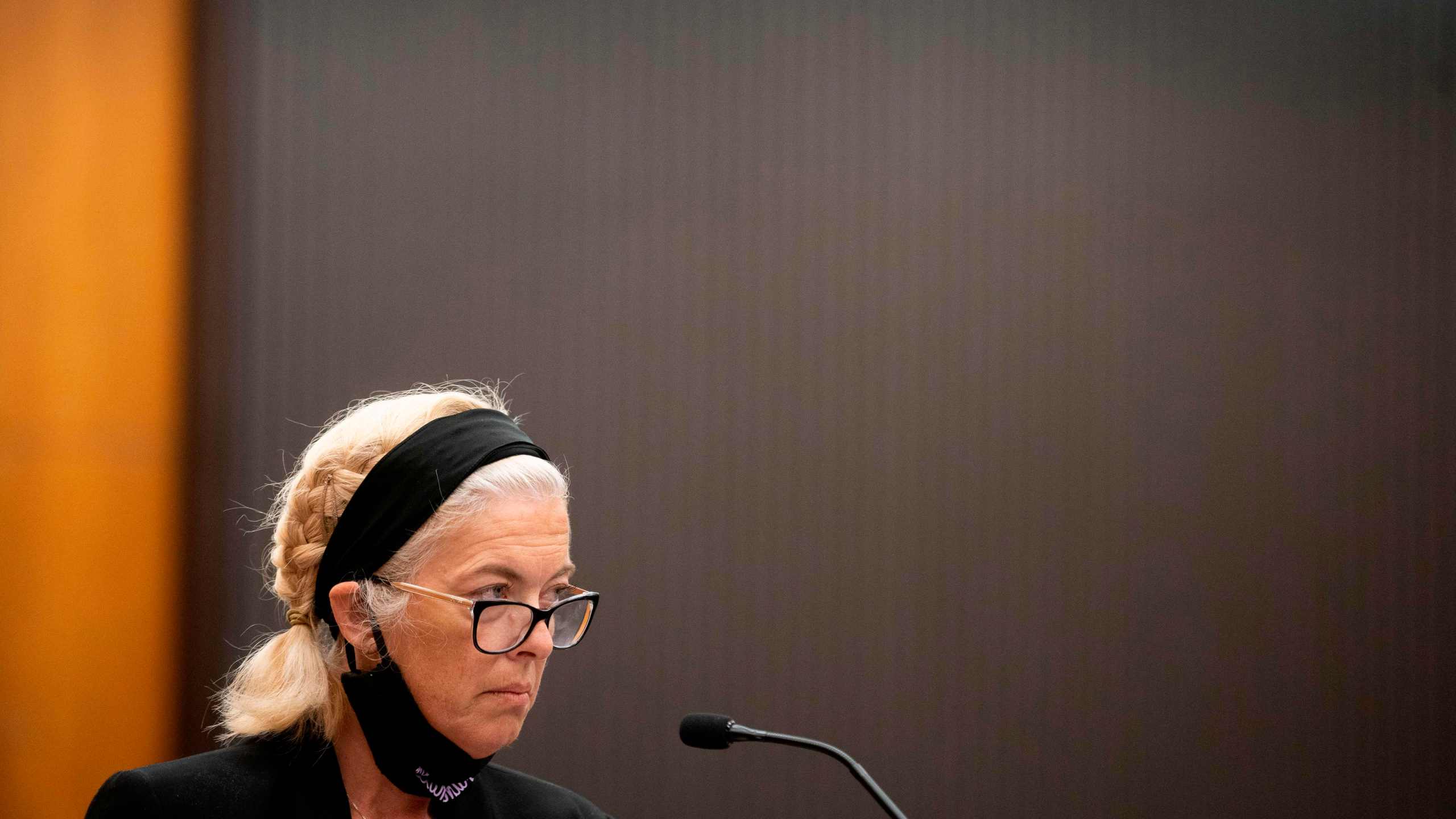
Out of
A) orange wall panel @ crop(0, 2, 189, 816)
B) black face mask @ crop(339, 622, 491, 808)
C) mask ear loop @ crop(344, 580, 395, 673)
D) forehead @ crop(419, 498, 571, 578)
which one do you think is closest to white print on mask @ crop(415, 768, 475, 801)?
black face mask @ crop(339, 622, 491, 808)

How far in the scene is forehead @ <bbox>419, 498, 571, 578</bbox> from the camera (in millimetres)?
1184

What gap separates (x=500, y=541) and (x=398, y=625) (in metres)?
0.14

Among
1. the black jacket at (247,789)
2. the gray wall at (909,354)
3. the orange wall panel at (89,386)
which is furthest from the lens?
the gray wall at (909,354)

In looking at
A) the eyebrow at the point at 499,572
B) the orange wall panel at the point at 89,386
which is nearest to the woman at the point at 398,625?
the eyebrow at the point at 499,572

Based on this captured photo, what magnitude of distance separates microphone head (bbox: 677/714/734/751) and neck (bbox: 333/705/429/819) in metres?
0.33

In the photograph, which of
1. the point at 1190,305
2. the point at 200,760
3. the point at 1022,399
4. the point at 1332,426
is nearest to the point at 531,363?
the point at 1022,399

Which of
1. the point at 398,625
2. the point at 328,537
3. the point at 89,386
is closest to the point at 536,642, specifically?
the point at 398,625

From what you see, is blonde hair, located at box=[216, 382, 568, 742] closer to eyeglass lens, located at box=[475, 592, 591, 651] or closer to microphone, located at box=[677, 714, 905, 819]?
eyeglass lens, located at box=[475, 592, 591, 651]

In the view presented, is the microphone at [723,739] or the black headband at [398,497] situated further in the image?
the microphone at [723,739]

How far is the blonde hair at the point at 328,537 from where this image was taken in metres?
1.19

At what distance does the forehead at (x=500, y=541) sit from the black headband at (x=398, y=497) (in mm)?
40

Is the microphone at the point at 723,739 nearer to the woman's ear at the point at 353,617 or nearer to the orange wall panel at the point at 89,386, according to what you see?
the woman's ear at the point at 353,617

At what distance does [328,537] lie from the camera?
4.05ft

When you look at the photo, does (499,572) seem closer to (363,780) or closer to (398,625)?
(398,625)
